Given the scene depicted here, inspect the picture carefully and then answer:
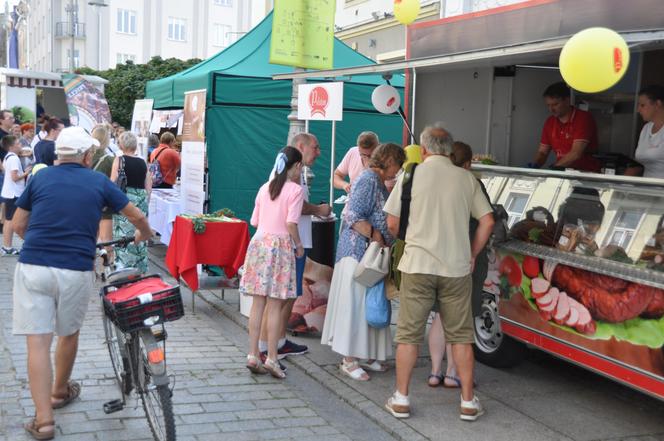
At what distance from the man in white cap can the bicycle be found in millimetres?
220

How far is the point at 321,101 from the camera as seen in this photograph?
7402mm

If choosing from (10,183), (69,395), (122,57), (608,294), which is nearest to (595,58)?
(608,294)

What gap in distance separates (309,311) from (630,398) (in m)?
2.67

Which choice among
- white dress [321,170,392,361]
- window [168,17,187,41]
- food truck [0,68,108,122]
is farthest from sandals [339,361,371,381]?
window [168,17,187,41]

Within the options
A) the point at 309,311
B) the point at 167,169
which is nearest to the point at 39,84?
the point at 167,169

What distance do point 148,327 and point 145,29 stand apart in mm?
53369

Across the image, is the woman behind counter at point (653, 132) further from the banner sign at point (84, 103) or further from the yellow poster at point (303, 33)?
the banner sign at point (84, 103)

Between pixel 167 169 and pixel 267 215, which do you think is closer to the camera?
pixel 267 215

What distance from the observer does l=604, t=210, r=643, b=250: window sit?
468 cm

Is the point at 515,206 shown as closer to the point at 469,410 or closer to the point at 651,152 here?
the point at 651,152

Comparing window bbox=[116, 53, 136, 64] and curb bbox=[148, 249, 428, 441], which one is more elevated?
window bbox=[116, 53, 136, 64]

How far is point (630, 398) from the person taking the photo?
554 centimetres

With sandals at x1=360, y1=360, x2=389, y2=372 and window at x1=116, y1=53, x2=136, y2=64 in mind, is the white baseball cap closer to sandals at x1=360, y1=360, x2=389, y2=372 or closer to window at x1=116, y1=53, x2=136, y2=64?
sandals at x1=360, y1=360, x2=389, y2=372

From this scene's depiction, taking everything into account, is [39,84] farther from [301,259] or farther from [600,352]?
[600,352]
